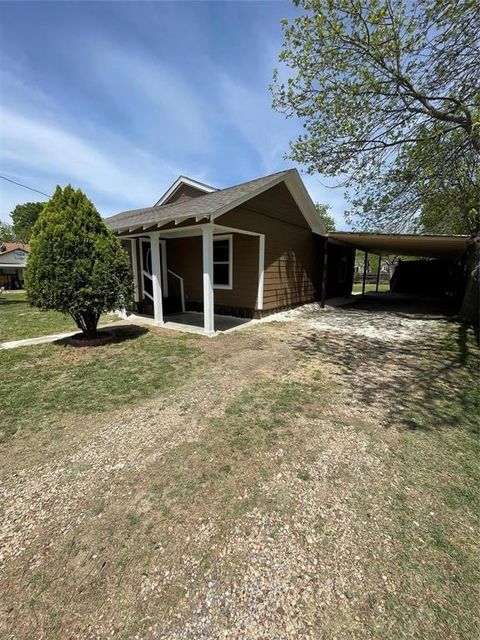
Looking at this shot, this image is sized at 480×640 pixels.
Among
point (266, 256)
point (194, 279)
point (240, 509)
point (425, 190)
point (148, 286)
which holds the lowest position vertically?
point (240, 509)

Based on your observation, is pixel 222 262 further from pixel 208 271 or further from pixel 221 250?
pixel 208 271

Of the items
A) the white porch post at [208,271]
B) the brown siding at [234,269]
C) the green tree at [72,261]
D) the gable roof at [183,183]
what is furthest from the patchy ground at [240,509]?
the gable roof at [183,183]

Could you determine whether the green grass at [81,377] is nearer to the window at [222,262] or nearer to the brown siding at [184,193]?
the window at [222,262]

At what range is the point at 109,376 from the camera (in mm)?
4277

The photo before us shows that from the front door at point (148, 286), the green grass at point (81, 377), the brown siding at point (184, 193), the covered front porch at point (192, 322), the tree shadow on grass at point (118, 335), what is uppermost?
the brown siding at point (184, 193)

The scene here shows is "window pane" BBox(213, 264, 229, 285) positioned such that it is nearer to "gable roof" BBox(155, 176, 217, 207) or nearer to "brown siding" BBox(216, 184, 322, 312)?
"brown siding" BBox(216, 184, 322, 312)

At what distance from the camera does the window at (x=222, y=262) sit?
8703 millimetres

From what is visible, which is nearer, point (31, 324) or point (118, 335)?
point (118, 335)

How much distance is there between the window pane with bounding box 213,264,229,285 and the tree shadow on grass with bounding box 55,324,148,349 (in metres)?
2.89

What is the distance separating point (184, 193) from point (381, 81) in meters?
8.99

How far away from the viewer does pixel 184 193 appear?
12938 mm

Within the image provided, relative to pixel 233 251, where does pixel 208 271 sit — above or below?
below

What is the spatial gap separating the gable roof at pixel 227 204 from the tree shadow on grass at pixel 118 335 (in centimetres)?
259

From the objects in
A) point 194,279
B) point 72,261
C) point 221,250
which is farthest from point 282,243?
point 72,261
